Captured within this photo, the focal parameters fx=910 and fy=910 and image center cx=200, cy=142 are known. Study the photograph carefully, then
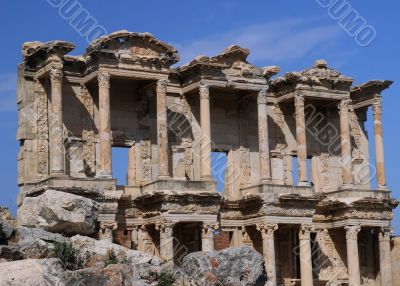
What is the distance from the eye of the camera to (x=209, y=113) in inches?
1270

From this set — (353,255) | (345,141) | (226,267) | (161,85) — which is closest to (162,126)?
(161,85)

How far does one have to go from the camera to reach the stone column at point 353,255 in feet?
110

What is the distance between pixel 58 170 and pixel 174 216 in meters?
4.09

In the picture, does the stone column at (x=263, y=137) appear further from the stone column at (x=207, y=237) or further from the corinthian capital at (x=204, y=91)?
the stone column at (x=207, y=237)

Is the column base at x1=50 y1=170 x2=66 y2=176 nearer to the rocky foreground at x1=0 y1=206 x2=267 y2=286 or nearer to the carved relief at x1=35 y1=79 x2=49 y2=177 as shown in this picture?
the carved relief at x1=35 y1=79 x2=49 y2=177

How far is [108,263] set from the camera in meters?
22.5

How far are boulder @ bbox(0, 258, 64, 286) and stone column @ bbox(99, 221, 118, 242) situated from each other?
29.6 ft

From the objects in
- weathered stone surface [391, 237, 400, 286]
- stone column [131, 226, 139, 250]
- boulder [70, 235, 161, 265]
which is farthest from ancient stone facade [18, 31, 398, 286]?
boulder [70, 235, 161, 265]

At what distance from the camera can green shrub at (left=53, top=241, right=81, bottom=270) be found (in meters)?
22.0

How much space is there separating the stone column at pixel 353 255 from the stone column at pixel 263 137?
413 cm

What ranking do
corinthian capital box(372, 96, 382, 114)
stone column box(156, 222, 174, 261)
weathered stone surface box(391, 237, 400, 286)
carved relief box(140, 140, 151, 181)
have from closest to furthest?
stone column box(156, 222, 174, 261) → carved relief box(140, 140, 151, 181) → corinthian capital box(372, 96, 382, 114) → weathered stone surface box(391, 237, 400, 286)

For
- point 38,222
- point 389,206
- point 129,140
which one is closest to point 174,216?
point 129,140

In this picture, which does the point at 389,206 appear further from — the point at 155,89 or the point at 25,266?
the point at 25,266

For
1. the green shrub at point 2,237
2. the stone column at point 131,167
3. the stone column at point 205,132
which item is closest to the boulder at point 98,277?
the green shrub at point 2,237
